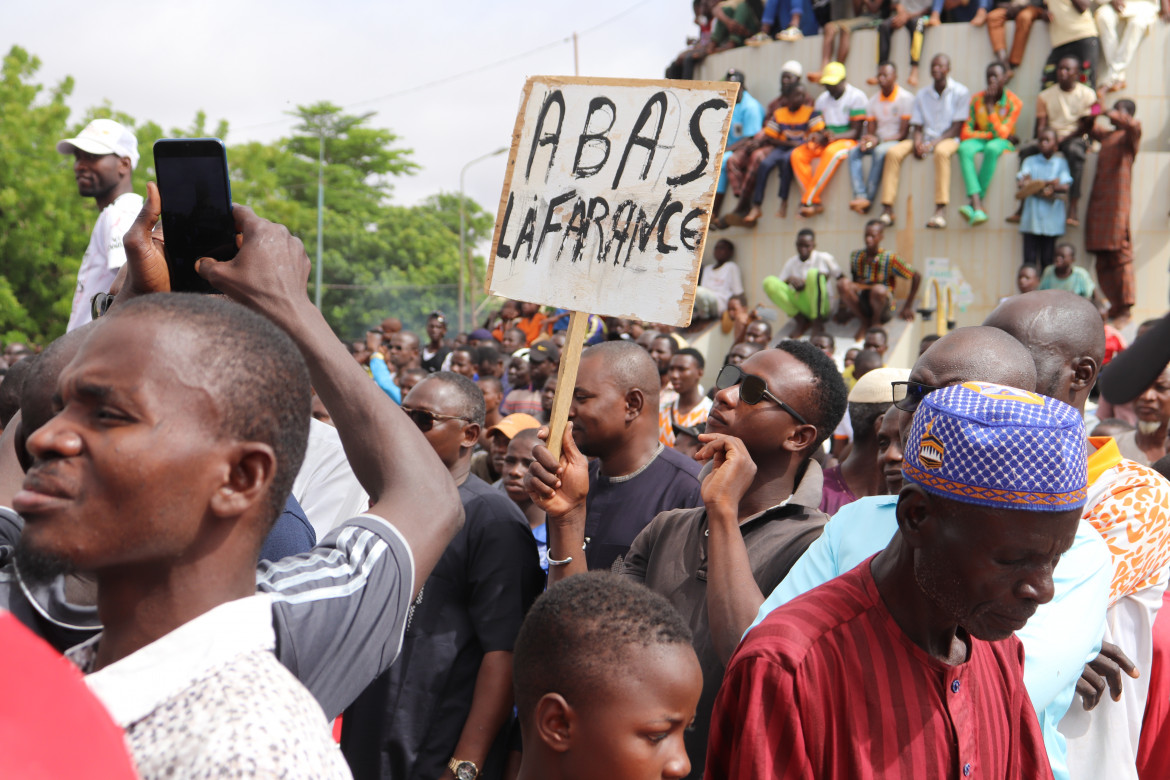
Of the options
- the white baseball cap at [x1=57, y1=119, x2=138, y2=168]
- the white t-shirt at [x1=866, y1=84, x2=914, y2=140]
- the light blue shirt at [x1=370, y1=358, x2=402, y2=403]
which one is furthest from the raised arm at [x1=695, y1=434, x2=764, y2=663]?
the white t-shirt at [x1=866, y1=84, x2=914, y2=140]

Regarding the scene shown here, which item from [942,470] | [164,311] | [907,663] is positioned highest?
[164,311]

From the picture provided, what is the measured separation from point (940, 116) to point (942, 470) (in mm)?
14192

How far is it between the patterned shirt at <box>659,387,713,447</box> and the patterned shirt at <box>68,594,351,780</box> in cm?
615

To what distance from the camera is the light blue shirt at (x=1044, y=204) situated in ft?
45.6

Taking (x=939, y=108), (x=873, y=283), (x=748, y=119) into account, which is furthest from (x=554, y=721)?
(x=748, y=119)

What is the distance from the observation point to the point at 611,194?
3209 millimetres

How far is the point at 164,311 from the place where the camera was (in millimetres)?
1404

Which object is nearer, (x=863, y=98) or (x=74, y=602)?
(x=74, y=602)

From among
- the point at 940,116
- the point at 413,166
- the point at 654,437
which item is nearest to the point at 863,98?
the point at 940,116

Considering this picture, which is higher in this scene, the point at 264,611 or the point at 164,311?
the point at 164,311

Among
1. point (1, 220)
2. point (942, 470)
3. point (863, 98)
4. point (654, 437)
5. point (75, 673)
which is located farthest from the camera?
point (1, 220)

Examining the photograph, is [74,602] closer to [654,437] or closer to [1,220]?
[654,437]

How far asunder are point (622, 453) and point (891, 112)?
41.2ft

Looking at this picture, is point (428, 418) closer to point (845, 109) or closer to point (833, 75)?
point (833, 75)
